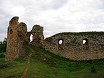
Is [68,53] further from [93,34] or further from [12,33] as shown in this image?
[12,33]

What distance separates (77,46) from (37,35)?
4997 millimetres

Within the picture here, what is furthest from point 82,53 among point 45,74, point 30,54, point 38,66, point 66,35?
point 45,74

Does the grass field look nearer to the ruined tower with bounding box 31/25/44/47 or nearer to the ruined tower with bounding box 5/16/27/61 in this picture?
the ruined tower with bounding box 5/16/27/61

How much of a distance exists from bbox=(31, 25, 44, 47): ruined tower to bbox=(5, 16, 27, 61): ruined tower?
1.14 meters

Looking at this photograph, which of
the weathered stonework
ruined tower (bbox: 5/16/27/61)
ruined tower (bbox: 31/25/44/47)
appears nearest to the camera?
ruined tower (bbox: 5/16/27/61)

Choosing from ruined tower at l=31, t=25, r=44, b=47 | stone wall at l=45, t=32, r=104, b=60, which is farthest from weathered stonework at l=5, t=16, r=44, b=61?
stone wall at l=45, t=32, r=104, b=60

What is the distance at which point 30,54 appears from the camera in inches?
1118

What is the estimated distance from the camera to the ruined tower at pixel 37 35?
3247 cm

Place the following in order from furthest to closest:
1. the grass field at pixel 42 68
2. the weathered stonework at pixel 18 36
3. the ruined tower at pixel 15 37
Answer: the weathered stonework at pixel 18 36 → the ruined tower at pixel 15 37 → the grass field at pixel 42 68

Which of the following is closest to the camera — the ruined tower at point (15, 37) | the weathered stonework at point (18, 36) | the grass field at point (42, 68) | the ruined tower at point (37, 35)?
the grass field at point (42, 68)

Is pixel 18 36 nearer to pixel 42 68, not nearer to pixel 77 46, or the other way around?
pixel 77 46

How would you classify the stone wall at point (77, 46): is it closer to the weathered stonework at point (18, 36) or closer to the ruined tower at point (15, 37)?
the weathered stonework at point (18, 36)

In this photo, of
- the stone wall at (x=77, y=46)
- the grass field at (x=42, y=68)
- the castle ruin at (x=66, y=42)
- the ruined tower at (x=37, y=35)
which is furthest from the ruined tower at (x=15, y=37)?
the stone wall at (x=77, y=46)

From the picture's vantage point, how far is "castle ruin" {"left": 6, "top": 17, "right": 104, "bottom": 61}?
32188mm
